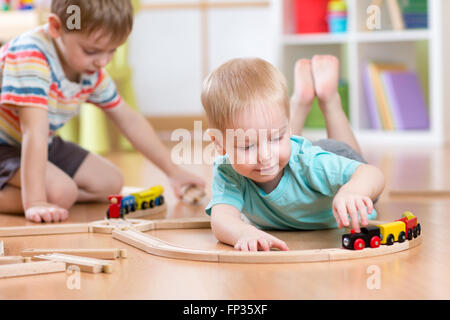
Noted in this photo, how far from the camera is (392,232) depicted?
972 millimetres

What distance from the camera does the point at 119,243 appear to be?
1.08m

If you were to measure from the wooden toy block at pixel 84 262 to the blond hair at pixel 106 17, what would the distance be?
1.73 feet

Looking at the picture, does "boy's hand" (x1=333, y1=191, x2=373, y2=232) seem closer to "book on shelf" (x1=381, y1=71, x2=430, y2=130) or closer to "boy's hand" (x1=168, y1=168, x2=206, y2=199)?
"boy's hand" (x1=168, y1=168, x2=206, y2=199)

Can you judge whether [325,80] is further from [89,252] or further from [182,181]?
[89,252]

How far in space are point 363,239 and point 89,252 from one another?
14.7 inches

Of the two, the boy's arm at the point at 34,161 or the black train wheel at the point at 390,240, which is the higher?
the boy's arm at the point at 34,161

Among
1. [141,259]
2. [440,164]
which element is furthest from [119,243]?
[440,164]

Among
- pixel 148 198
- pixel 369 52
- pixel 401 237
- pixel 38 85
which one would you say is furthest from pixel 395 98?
pixel 401 237

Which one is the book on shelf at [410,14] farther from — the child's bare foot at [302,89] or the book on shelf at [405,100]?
the child's bare foot at [302,89]

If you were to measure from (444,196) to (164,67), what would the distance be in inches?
86.8

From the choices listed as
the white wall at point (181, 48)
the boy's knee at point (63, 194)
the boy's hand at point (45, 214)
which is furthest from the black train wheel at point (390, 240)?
the white wall at point (181, 48)

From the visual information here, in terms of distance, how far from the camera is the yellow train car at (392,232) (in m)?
0.96

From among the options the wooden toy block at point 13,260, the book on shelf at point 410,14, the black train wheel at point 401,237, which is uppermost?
the book on shelf at point 410,14

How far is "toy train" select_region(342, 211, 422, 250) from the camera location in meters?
0.94
